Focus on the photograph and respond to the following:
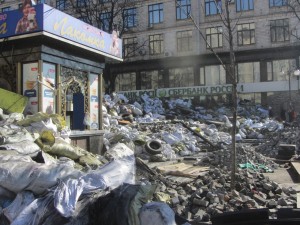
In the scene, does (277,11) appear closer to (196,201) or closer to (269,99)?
(269,99)

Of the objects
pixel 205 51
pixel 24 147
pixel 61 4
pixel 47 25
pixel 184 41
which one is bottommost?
pixel 24 147

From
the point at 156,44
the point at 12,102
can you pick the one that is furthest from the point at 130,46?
the point at 12,102

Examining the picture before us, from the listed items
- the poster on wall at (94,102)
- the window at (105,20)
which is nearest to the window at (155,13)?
the window at (105,20)

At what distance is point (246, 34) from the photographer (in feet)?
123

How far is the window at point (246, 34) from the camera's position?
122ft

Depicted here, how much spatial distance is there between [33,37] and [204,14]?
30358 mm

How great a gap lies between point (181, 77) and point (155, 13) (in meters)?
7.66

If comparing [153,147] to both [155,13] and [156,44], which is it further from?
[155,13]

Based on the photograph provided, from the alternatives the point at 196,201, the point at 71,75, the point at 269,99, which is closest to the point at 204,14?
the point at 269,99

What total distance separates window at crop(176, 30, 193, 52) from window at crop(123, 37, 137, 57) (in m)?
4.78

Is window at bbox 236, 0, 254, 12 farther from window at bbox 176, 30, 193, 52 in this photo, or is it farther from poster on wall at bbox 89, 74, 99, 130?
poster on wall at bbox 89, 74, 99, 130

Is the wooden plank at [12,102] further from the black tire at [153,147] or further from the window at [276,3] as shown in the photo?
the window at [276,3]

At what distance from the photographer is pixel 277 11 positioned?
36562mm

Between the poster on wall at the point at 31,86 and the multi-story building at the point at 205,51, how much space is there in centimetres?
2508
